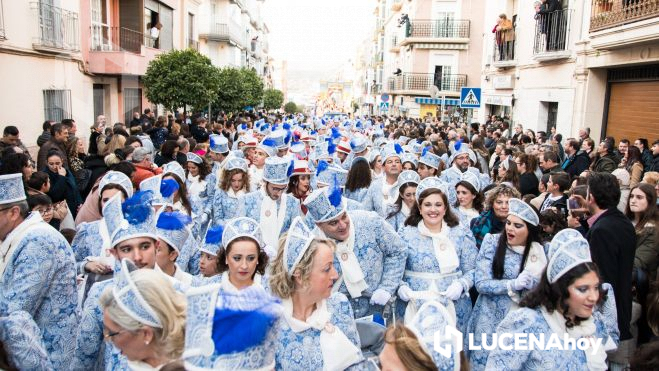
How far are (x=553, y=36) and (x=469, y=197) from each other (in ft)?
38.7

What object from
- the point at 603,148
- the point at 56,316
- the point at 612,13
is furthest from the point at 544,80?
the point at 56,316

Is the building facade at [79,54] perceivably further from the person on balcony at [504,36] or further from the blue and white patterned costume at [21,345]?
the person on balcony at [504,36]

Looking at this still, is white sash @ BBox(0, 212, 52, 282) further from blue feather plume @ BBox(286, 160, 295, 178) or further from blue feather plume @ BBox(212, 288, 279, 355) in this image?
blue feather plume @ BBox(286, 160, 295, 178)

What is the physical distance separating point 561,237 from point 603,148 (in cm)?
837

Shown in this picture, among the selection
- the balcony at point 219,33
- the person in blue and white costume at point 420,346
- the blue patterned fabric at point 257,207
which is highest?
the balcony at point 219,33

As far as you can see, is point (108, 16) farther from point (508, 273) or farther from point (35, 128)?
point (508, 273)

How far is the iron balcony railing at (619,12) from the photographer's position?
11.7 meters

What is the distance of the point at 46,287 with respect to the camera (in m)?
3.91

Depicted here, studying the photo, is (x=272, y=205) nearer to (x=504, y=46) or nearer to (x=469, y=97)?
(x=469, y=97)

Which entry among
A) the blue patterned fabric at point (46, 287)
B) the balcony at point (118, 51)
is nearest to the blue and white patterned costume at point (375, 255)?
the blue patterned fabric at point (46, 287)

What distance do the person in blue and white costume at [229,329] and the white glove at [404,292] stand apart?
2893mm

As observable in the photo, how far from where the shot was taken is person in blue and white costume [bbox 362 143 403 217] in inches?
313

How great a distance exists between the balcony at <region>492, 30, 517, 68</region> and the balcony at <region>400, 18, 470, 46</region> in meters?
18.3

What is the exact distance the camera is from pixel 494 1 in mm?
24734
